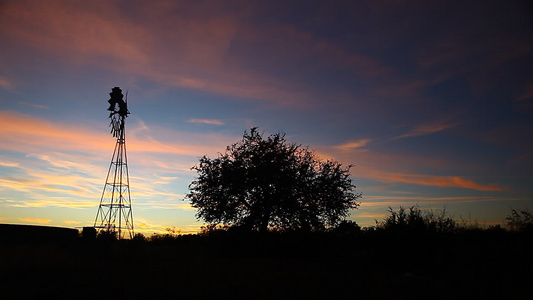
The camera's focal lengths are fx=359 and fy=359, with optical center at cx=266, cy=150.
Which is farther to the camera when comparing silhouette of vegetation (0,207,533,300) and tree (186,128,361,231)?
tree (186,128,361,231)

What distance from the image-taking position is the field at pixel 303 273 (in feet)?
40.7

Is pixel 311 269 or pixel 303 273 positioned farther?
pixel 311 269

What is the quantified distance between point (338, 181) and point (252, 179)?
837cm

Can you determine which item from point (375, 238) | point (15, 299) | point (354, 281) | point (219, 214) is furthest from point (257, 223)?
point (15, 299)

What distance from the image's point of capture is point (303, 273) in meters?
17.5

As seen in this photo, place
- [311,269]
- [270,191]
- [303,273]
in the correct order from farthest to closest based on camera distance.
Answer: [270,191] → [311,269] → [303,273]

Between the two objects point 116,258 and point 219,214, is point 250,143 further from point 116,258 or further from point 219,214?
point 116,258

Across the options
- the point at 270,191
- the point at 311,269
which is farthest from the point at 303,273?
the point at 270,191

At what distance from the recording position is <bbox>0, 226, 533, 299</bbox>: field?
1241cm

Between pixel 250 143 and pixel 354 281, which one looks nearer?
pixel 354 281

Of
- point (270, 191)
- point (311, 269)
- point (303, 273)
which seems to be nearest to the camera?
point (303, 273)

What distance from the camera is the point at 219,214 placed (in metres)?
32.8

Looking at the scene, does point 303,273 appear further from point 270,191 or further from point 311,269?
point 270,191

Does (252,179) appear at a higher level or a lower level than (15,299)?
higher
